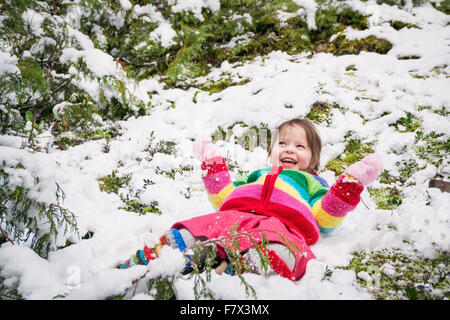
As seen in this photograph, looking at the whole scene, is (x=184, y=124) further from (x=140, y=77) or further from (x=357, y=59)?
(x=357, y=59)

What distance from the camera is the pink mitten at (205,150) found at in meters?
2.85

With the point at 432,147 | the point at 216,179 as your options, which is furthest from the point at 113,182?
the point at 432,147

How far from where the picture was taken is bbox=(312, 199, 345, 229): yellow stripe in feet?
7.52

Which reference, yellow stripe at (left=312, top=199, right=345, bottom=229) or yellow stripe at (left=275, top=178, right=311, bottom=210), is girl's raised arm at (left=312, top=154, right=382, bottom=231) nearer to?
yellow stripe at (left=312, top=199, right=345, bottom=229)

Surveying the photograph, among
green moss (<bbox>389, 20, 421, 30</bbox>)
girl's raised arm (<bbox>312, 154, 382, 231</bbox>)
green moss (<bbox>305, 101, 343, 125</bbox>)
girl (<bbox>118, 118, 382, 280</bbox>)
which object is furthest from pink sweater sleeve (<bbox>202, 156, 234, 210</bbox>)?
green moss (<bbox>389, 20, 421, 30</bbox>)

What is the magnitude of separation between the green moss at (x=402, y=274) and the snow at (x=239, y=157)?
5 cm

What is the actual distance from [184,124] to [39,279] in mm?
3760

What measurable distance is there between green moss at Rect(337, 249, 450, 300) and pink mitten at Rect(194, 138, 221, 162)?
1.57 metres

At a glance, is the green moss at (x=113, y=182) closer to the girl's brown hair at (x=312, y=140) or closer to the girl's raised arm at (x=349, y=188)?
the girl's brown hair at (x=312, y=140)

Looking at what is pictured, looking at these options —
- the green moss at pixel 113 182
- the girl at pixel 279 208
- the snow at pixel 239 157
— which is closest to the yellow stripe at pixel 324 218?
the girl at pixel 279 208

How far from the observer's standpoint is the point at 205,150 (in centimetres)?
289

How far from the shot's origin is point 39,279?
1.43 m
